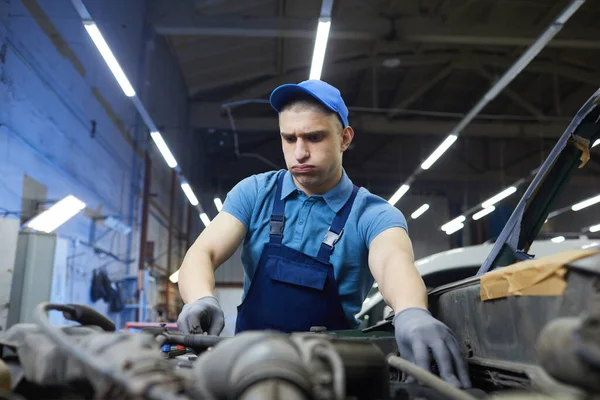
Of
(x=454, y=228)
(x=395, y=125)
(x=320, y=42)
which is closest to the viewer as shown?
(x=320, y=42)

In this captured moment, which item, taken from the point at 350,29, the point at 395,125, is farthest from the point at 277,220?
the point at 395,125

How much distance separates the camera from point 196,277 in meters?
1.66

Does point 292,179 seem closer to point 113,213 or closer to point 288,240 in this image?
point 288,240

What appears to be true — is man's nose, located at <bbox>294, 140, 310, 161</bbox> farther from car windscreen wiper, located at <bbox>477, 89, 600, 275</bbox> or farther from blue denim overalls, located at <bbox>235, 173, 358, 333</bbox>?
car windscreen wiper, located at <bbox>477, 89, 600, 275</bbox>

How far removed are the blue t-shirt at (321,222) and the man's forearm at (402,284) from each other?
0.69ft

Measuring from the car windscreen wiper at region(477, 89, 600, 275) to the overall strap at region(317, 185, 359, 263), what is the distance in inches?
18.4

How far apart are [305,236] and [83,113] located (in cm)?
538

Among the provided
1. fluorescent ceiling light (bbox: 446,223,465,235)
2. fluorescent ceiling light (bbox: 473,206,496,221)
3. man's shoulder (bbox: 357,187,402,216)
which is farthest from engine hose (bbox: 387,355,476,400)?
fluorescent ceiling light (bbox: 446,223,465,235)

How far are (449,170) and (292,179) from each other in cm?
1257

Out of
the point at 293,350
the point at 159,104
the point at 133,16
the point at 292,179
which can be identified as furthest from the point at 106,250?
the point at 293,350

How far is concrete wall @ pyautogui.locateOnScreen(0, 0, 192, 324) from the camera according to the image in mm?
4895

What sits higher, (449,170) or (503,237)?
(449,170)

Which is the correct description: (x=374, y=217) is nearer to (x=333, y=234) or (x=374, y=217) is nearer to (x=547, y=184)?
(x=333, y=234)

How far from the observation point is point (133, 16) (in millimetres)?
7574
